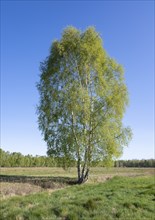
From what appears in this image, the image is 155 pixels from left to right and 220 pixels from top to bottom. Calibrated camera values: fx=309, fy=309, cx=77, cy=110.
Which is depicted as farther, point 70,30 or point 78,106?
point 70,30

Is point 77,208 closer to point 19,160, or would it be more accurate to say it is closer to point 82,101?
point 82,101

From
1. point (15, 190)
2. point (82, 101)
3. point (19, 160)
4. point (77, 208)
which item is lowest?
point (77, 208)

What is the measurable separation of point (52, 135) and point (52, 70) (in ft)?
22.8

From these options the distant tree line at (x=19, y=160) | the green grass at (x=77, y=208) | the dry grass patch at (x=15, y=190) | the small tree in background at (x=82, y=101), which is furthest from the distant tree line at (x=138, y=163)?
the green grass at (x=77, y=208)

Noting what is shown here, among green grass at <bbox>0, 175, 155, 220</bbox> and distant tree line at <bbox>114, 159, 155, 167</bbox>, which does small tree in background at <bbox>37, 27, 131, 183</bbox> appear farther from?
distant tree line at <bbox>114, 159, 155, 167</bbox>

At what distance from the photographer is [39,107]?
33156mm

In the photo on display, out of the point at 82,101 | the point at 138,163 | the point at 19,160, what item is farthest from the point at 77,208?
the point at 138,163

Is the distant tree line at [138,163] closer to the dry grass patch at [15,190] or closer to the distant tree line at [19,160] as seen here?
the distant tree line at [19,160]

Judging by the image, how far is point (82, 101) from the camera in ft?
102

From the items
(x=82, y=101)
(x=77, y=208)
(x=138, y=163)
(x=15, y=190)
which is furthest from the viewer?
(x=138, y=163)

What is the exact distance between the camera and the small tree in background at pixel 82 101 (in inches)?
1226

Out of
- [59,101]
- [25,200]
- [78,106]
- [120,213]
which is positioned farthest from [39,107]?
[120,213]

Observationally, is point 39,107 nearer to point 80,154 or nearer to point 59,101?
point 59,101

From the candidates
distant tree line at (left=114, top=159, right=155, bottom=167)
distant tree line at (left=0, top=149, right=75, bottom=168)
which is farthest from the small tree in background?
distant tree line at (left=114, top=159, right=155, bottom=167)
